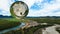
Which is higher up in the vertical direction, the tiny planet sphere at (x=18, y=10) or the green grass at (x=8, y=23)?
the tiny planet sphere at (x=18, y=10)

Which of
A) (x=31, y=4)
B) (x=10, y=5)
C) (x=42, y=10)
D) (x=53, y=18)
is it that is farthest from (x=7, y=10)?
(x=53, y=18)

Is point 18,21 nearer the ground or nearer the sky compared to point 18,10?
nearer the ground

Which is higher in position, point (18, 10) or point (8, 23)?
point (18, 10)

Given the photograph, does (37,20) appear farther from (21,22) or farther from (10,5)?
(10,5)

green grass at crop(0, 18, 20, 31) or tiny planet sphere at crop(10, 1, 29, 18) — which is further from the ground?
tiny planet sphere at crop(10, 1, 29, 18)

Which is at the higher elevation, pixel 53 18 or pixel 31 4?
pixel 31 4

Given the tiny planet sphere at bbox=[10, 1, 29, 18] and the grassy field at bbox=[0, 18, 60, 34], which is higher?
the tiny planet sphere at bbox=[10, 1, 29, 18]

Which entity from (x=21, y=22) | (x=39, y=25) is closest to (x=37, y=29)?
(x=39, y=25)

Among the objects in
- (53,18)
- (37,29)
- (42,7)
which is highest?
(42,7)

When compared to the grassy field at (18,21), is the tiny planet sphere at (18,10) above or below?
above
